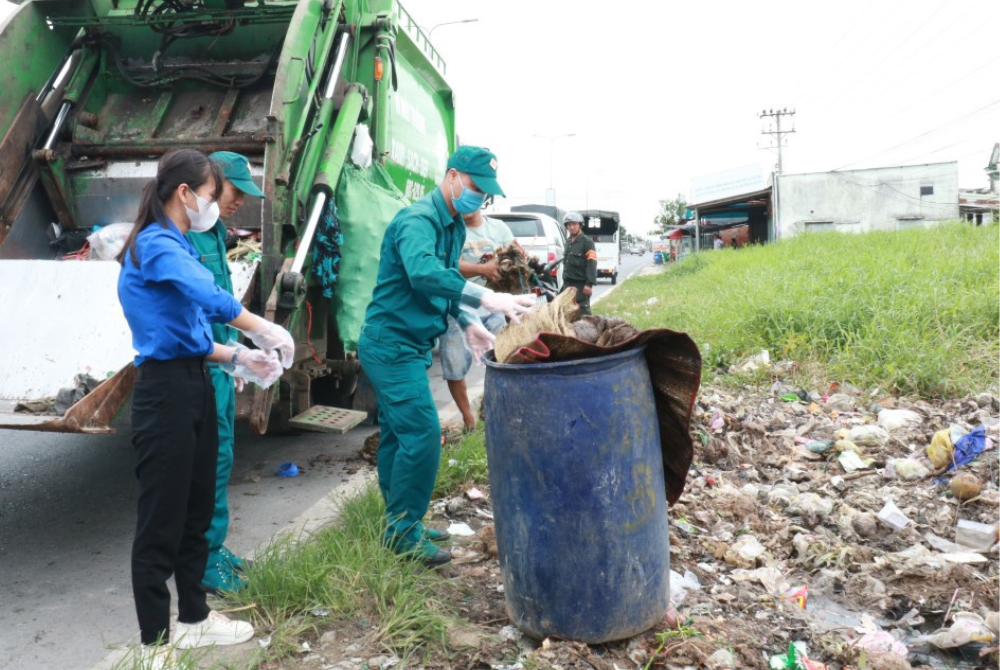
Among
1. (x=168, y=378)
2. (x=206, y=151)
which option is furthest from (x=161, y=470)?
(x=206, y=151)

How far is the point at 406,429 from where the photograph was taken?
3133 mm

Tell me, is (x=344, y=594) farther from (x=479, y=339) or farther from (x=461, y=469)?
(x=461, y=469)

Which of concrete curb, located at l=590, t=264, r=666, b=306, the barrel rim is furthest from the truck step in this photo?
concrete curb, located at l=590, t=264, r=666, b=306

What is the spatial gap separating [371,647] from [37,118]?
396cm

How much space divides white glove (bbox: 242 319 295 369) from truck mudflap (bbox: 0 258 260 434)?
0.78 metres

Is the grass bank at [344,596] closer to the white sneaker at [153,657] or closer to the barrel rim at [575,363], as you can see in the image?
the white sneaker at [153,657]

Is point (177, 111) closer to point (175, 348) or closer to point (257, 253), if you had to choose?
point (257, 253)

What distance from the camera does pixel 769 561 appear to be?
3160 mm

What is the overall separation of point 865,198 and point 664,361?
28535mm

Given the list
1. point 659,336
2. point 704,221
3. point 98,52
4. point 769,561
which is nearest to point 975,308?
point 769,561

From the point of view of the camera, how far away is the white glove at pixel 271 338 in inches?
105

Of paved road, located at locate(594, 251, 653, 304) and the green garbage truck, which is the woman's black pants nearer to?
the green garbage truck

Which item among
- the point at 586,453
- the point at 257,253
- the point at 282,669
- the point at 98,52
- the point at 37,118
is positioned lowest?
the point at 282,669

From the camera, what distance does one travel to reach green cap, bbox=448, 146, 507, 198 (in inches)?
122
